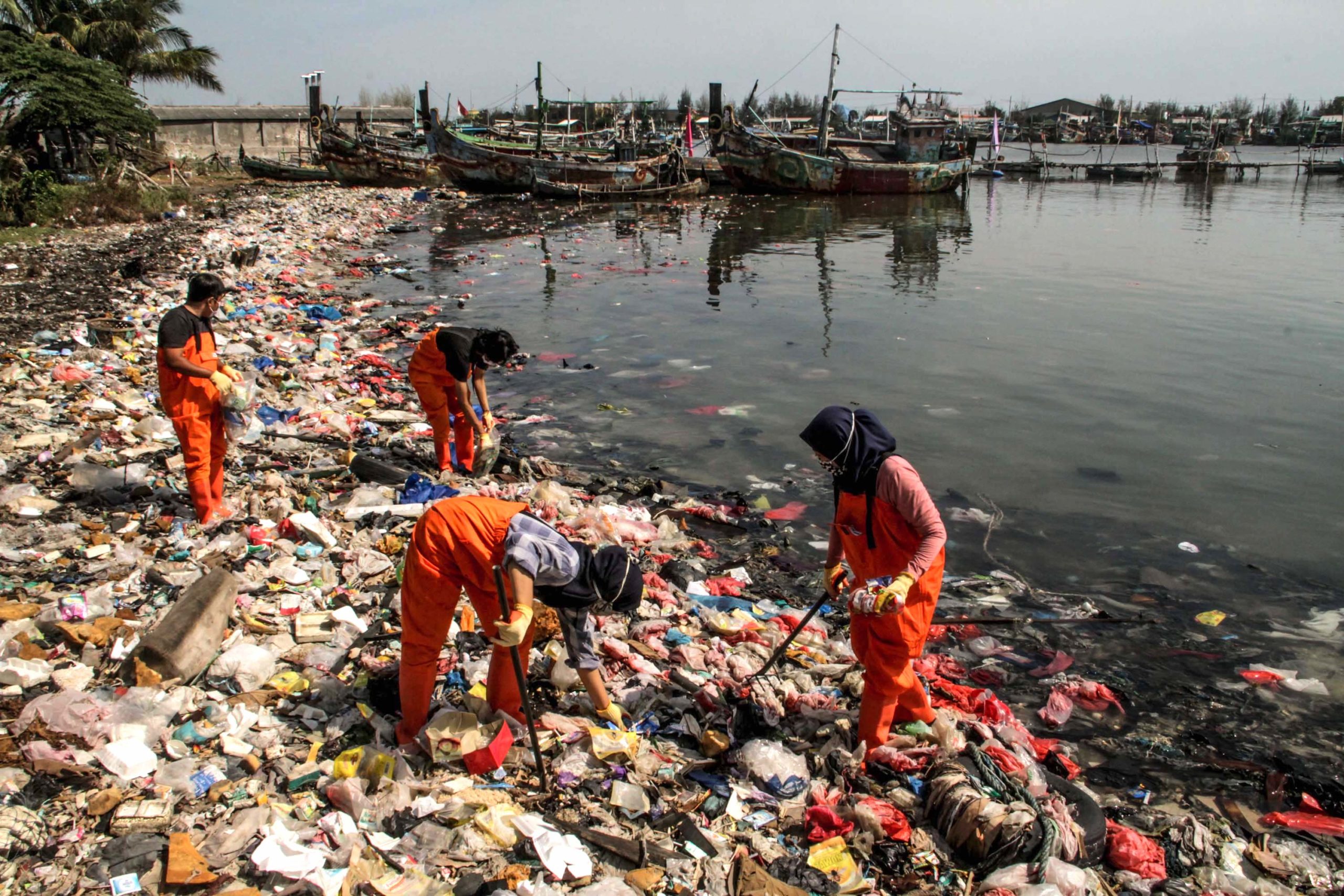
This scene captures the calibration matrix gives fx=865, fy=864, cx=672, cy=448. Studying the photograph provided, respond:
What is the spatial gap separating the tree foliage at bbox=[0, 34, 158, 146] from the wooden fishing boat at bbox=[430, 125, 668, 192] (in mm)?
14290

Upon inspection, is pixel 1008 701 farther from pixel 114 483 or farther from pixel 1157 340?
pixel 1157 340

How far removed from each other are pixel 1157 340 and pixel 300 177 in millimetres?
30783

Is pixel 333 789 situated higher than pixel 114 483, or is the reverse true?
pixel 114 483

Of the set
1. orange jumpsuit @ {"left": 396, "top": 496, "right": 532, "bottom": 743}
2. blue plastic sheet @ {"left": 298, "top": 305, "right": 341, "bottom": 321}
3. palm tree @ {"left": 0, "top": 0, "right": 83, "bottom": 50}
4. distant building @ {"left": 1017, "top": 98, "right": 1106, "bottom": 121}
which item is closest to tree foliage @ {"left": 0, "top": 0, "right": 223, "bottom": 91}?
palm tree @ {"left": 0, "top": 0, "right": 83, "bottom": 50}

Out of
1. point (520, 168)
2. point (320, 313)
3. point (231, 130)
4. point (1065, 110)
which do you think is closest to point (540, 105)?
point (520, 168)

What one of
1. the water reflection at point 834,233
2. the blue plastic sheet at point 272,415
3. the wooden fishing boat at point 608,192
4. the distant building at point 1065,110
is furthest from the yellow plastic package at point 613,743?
the distant building at point 1065,110

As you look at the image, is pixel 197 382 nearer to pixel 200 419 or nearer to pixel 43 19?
pixel 200 419

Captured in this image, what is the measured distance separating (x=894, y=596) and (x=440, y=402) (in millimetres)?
3889

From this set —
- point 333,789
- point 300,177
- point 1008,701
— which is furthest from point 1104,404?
point 300,177

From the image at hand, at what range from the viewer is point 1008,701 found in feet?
14.3

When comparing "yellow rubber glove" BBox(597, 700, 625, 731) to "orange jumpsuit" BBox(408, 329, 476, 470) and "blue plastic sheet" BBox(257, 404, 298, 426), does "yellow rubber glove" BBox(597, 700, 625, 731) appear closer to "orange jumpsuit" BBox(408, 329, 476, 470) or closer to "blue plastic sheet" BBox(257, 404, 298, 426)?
"orange jumpsuit" BBox(408, 329, 476, 470)

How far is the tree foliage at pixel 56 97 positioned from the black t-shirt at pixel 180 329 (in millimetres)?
17841

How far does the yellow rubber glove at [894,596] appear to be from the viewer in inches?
120

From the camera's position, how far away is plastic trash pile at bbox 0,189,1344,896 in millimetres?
2818
